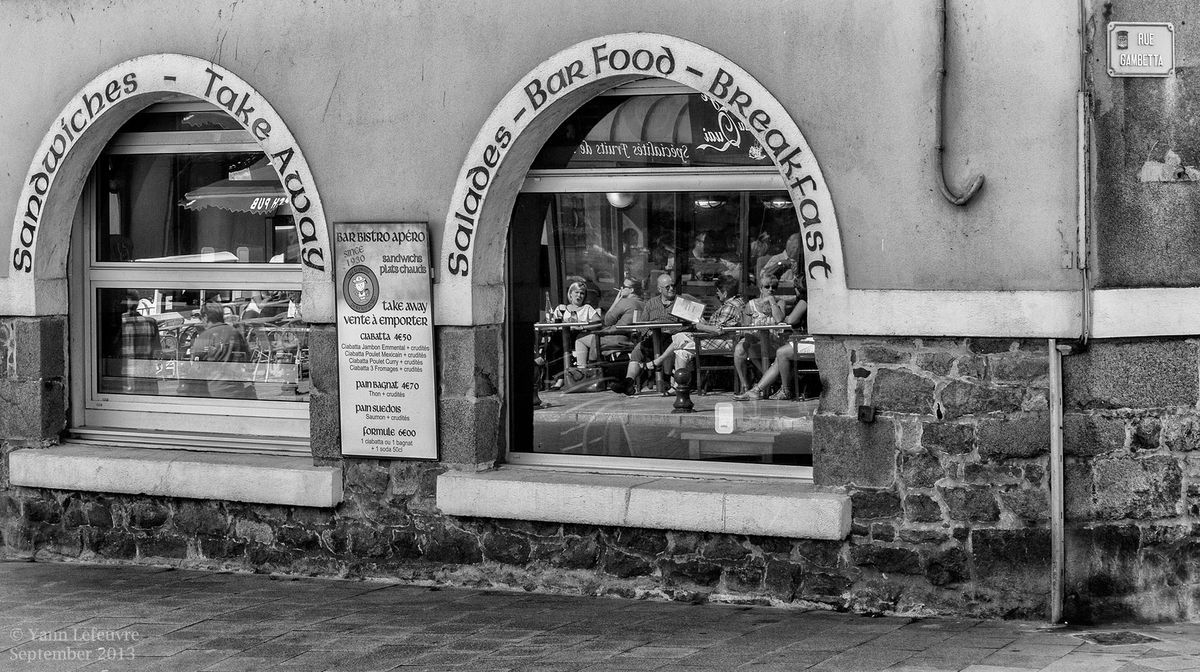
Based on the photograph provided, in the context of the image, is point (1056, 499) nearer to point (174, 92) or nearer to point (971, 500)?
point (971, 500)

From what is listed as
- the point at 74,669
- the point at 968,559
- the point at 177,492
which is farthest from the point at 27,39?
the point at 968,559

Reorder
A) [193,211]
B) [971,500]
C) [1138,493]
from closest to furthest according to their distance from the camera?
1. [1138,493]
2. [971,500]
3. [193,211]

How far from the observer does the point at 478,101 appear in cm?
809

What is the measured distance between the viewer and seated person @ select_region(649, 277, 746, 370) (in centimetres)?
817

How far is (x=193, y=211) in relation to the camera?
9.52 metres

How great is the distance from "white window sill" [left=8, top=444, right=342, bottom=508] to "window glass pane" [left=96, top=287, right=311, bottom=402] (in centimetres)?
52

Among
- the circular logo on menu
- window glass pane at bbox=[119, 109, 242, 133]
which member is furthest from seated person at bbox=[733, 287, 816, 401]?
window glass pane at bbox=[119, 109, 242, 133]

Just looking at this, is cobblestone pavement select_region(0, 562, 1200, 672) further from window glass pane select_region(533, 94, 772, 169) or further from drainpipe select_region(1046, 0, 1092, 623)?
window glass pane select_region(533, 94, 772, 169)

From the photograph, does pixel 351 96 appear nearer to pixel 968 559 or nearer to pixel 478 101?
pixel 478 101

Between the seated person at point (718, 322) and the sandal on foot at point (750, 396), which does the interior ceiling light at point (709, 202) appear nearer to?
the seated person at point (718, 322)

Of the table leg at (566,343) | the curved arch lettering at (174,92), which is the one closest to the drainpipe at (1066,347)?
the table leg at (566,343)

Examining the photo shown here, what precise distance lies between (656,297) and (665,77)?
1362 mm

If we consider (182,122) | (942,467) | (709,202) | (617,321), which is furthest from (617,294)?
(182,122)

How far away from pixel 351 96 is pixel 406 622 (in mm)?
3022
